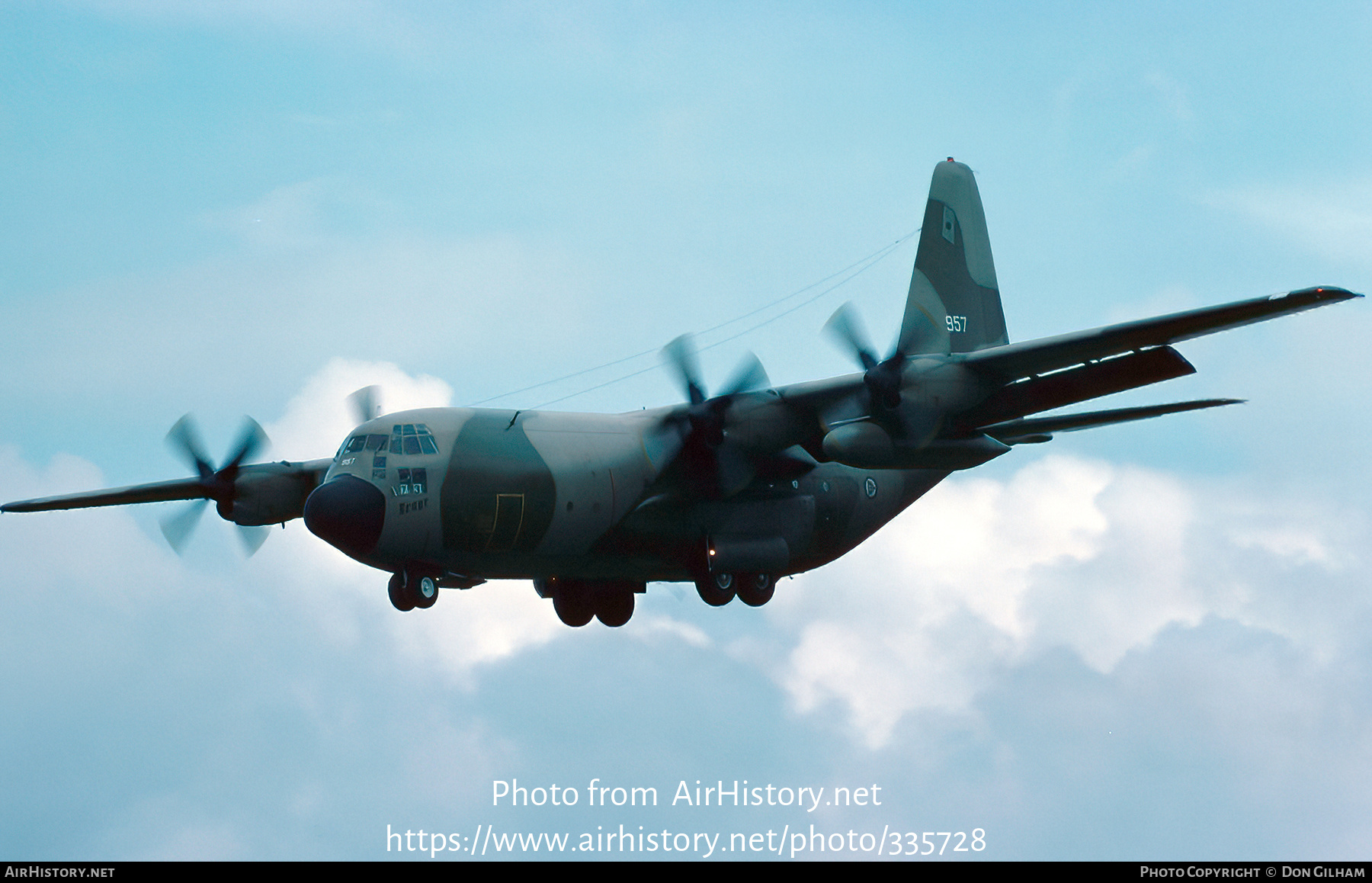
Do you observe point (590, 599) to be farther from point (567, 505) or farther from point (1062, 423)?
point (1062, 423)

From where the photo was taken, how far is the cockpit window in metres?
22.8

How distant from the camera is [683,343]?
979 inches

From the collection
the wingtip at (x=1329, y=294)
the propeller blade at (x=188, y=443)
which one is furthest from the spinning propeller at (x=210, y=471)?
the wingtip at (x=1329, y=294)

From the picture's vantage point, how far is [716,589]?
25516 millimetres

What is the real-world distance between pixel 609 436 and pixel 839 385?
4.19m

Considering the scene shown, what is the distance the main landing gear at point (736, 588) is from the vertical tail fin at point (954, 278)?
5754 millimetres

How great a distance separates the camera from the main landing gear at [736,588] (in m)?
25.5

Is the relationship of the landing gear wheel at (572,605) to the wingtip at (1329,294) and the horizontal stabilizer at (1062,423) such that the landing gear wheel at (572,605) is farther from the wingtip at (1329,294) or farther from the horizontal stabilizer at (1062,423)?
the wingtip at (1329,294)

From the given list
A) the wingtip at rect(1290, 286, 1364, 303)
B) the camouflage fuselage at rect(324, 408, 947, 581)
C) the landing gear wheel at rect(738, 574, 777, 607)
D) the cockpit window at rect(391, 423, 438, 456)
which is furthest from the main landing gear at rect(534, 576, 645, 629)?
the wingtip at rect(1290, 286, 1364, 303)

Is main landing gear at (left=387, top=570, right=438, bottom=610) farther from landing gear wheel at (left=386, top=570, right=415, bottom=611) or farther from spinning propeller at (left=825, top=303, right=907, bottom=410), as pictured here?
spinning propeller at (left=825, top=303, right=907, bottom=410)

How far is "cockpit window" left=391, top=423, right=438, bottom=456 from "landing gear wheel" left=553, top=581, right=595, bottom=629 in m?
5.00

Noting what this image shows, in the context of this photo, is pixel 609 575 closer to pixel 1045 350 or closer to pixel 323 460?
pixel 323 460

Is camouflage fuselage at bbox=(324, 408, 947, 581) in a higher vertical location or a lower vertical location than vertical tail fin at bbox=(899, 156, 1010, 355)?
lower
